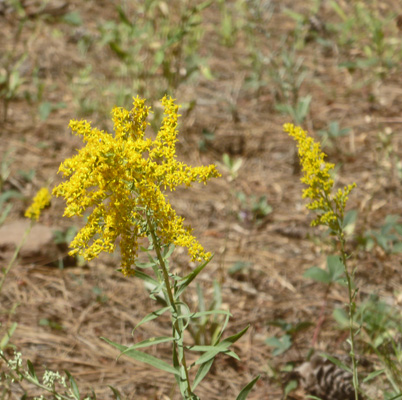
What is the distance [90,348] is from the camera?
2568 mm

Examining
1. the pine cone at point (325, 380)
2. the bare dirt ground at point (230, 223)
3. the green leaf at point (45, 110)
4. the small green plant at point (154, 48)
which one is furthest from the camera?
the green leaf at point (45, 110)

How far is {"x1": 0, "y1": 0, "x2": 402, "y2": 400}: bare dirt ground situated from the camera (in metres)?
2.52

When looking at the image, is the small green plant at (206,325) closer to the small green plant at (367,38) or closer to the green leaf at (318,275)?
the green leaf at (318,275)

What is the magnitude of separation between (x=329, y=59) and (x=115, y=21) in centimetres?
224

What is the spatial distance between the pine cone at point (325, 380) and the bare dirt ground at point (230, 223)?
0.26ft

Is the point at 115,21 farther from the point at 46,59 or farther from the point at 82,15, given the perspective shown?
the point at 46,59

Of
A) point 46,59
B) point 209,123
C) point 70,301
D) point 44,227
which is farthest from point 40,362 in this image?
point 46,59

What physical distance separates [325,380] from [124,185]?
4.37 ft

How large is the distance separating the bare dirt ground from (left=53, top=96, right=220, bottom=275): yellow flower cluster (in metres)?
1.12

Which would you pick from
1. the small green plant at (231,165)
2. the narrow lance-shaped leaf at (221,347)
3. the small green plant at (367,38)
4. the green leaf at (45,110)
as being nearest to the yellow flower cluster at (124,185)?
the narrow lance-shaped leaf at (221,347)

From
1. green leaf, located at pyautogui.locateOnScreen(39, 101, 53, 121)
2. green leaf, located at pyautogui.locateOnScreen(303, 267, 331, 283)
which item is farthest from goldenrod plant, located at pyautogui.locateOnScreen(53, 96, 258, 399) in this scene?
green leaf, located at pyautogui.locateOnScreen(39, 101, 53, 121)

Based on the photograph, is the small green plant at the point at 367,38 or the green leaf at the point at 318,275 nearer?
the green leaf at the point at 318,275

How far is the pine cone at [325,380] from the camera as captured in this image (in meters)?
2.17

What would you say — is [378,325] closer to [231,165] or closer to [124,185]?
[231,165]
